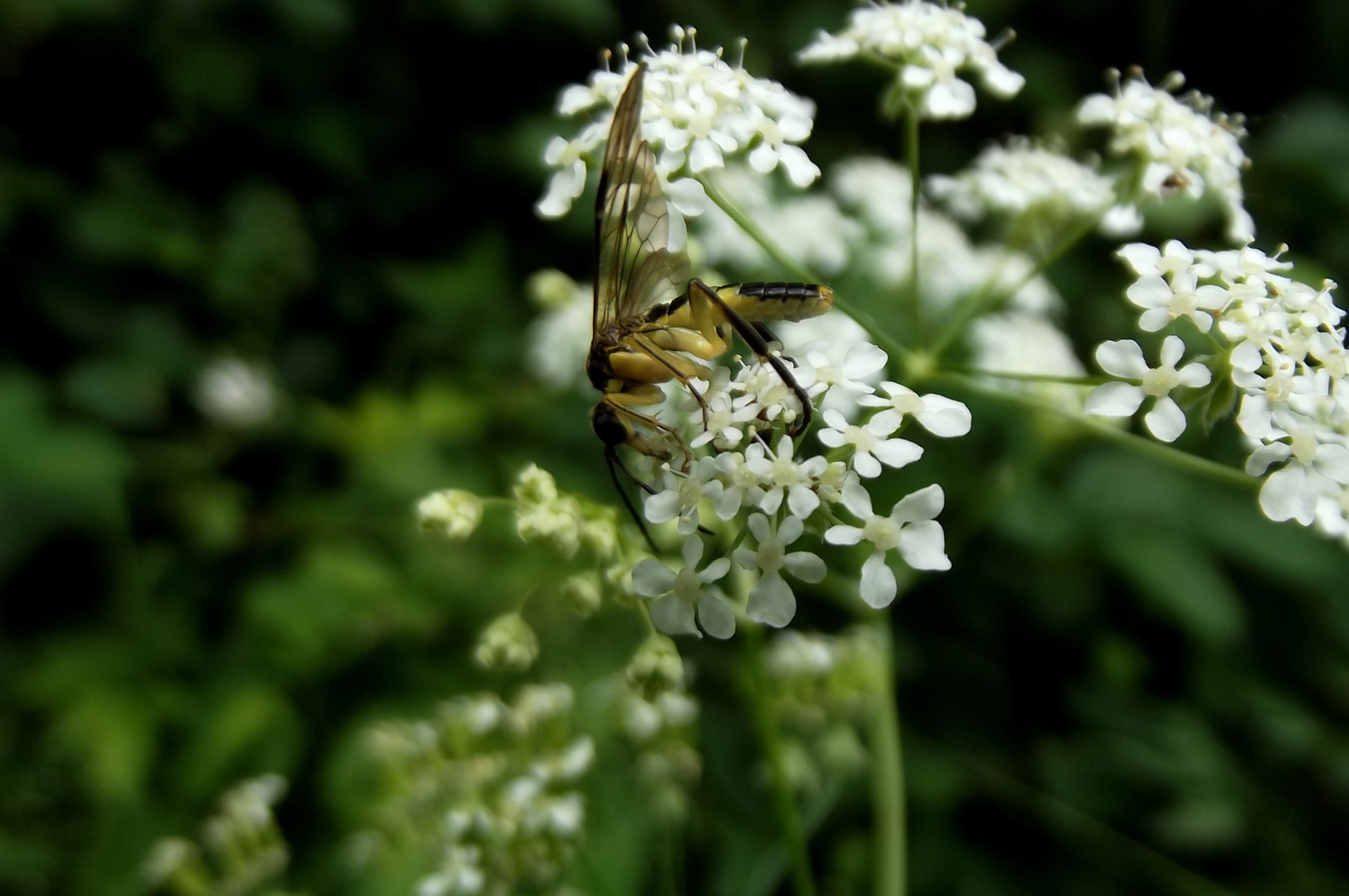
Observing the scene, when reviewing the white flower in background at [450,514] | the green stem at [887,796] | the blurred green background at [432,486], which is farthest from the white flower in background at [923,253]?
the white flower in background at [450,514]

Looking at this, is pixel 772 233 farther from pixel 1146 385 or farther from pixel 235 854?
pixel 235 854

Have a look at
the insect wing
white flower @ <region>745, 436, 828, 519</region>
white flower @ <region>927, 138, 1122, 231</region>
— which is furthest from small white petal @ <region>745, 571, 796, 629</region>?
white flower @ <region>927, 138, 1122, 231</region>

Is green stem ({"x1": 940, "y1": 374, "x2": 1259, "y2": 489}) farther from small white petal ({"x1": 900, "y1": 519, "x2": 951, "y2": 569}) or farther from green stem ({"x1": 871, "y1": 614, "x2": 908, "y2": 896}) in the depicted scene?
green stem ({"x1": 871, "y1": 614, "x2": 908, "y2": 896})

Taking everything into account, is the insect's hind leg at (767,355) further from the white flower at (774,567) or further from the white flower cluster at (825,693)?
the white flower cluster at (825,693)

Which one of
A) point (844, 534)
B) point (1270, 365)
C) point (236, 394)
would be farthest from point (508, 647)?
point (236, 394)

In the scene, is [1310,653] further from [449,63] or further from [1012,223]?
[449,63]
